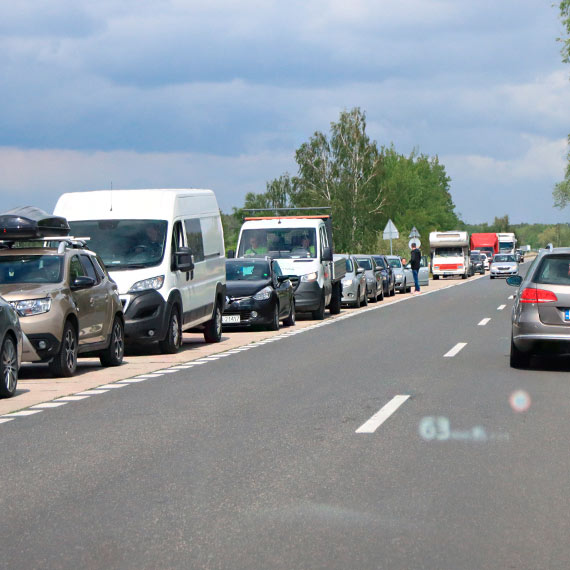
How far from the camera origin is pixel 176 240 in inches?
728

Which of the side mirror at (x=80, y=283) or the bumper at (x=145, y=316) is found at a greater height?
the side mirror at (x=80, y=283)

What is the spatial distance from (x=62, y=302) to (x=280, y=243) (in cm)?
1402

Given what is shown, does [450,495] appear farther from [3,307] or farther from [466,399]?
[3,307]

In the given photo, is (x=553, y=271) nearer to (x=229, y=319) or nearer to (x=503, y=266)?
(x=229, y=319)

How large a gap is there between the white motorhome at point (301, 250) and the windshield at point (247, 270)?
235 cm

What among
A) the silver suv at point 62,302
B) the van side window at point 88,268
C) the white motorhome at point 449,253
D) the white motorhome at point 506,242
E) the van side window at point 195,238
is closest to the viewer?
the silver suv at point 62,302

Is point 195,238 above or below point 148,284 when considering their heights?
above

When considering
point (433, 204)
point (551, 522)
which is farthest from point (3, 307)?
point (433, 204)

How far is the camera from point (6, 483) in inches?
283

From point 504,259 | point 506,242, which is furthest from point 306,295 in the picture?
point 506,242

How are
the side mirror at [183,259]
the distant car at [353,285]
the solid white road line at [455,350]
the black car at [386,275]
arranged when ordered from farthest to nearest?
the black car at [386,275] < the distant car at [353,285] < the side mirror at [183,259] < the solid white road line at [455,350]

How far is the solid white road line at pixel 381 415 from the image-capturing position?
9.26m

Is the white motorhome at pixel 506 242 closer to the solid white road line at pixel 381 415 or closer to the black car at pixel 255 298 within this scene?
the black car at pixel 255 298

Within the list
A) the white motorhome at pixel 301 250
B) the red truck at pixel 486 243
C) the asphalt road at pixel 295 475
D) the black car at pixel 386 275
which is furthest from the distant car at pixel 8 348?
the red truck at pixel 486 243
